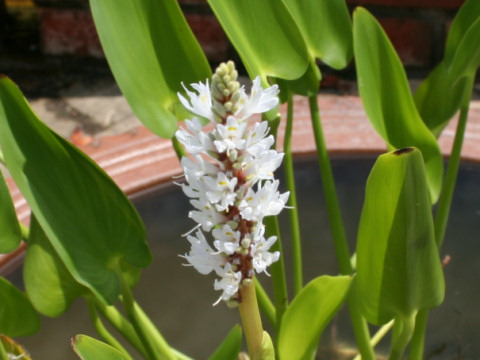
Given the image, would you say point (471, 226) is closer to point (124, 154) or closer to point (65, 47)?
point (124, 154)

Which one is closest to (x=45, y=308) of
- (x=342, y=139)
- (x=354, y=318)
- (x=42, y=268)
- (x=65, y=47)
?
(x=42, y=268)

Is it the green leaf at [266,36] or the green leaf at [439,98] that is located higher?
the green leaf at [266,36]

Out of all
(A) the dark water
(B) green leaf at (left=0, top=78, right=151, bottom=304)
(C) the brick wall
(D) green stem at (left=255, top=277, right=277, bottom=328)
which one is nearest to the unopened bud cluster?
(B) green leaf at (left=0, top=78, right=151, bottom=304)

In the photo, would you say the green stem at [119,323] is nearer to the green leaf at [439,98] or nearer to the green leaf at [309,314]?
the green leaf at [309,314]

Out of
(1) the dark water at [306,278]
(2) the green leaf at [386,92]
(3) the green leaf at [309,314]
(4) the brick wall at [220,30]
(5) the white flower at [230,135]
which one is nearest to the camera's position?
(5) the white flower at [230,135]

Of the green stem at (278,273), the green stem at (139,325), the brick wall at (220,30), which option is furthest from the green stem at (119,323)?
the brick wall at (220,30)

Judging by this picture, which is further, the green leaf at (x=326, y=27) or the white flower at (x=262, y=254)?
the green leaf at (x=326, y=27)
